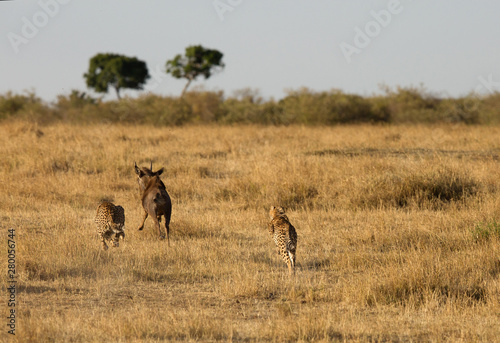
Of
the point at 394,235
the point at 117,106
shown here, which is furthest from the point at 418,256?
the point at 117,106

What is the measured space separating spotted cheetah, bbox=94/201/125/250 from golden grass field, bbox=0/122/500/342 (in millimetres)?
198

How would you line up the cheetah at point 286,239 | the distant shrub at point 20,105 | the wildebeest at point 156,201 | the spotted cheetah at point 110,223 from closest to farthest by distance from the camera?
the cheetah at point 286,239 < the spotted cheetah at point 110,223 < the wildebeest at point 156,201 < the distant shrub at point 20,105

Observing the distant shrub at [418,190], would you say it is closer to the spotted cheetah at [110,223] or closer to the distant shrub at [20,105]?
the spotted cheetah at [110,223]

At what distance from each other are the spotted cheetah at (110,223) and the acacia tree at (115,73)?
46.3 m

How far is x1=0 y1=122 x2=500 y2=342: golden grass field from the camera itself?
217 inches

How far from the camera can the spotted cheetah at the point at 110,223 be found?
8016mm

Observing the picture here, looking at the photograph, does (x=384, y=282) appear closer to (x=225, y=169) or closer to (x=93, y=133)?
(x=225, y=169)

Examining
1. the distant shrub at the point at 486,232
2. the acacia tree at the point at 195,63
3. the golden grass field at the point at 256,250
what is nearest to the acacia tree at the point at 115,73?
the acacia tree at the point at 195,63

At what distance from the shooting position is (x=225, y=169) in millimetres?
14555

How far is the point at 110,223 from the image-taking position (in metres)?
8.00

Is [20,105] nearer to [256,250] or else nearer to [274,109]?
[274,109]

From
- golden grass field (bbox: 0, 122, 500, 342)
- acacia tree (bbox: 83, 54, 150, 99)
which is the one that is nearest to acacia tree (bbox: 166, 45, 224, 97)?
acacia tree (bbox: 83, 54, 150, 99)

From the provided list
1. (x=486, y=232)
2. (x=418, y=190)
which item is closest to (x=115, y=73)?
(x=418, y=190)

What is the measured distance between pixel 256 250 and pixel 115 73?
46.7 m
